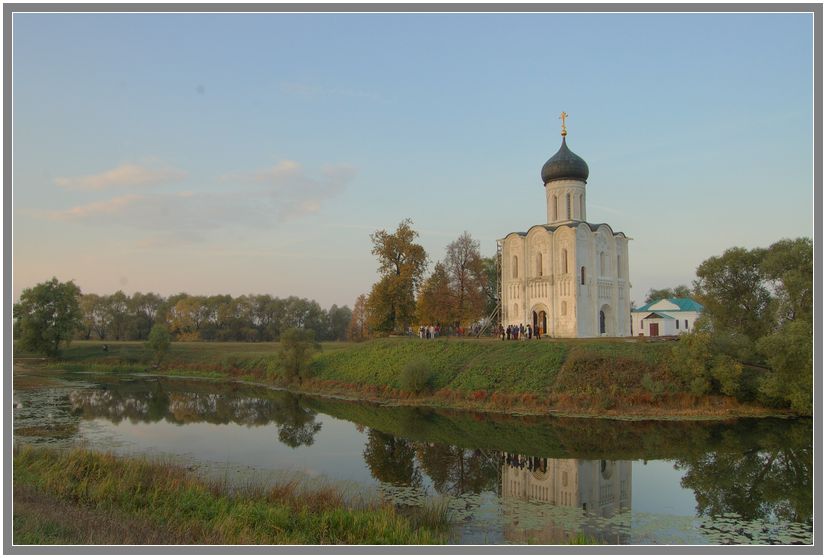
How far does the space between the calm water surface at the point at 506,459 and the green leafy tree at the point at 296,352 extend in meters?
6.58

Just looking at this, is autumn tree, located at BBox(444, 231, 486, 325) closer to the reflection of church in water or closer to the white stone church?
the white stone church

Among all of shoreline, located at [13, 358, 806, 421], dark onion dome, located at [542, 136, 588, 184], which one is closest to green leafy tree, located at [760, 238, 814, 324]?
shoreline, located at [13, 358, 806, 421]

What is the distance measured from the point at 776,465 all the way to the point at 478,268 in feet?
90.9

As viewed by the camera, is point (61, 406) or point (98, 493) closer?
point (98, 493)

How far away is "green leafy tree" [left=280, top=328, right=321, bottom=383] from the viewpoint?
37.2m

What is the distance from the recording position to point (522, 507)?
13641 millimetres

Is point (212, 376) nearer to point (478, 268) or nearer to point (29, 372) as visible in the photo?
point (29, 372)

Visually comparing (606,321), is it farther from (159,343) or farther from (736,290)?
(159,343)

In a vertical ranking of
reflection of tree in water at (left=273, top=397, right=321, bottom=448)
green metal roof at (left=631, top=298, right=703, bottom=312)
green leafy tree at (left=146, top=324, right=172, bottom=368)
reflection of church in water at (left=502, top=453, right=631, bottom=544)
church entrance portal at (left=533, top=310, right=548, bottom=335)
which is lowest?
reflection of church in water at (left=502, top=453, right=631, bottom=544)

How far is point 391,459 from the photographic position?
18.9m

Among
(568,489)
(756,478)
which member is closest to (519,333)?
(756,478)

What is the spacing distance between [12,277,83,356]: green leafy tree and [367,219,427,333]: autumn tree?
25.0 m

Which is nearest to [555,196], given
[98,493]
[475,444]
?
[475,444]

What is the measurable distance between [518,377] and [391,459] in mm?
11732
